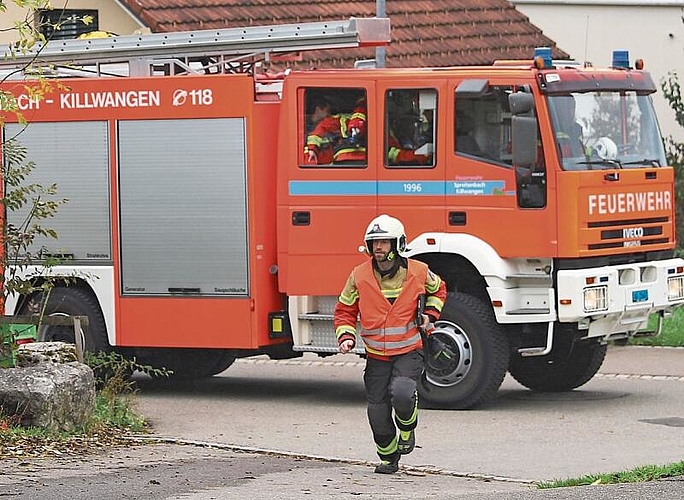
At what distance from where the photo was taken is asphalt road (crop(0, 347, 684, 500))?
9.88 meters

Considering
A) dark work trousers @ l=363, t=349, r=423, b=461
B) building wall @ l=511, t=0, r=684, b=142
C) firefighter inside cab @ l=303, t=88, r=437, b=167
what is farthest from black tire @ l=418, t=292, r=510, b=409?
building wall @ l=511, t=0, r=684, b=142

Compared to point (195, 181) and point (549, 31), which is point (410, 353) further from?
point (549, 31)

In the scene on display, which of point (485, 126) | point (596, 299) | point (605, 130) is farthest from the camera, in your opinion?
point (605, 130)

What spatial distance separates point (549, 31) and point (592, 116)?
17895 mm

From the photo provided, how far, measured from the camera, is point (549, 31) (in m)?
31.5

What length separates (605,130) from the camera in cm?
1403

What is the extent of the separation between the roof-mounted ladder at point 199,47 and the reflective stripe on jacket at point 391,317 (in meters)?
3.96

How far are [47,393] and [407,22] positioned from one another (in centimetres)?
1490

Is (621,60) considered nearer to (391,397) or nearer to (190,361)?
(190,361)

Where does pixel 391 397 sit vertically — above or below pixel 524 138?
below

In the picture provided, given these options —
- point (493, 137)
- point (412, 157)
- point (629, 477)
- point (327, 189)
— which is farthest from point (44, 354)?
point (629, 477)

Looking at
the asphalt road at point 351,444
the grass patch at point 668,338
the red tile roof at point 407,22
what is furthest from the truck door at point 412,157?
the red tile roof at point 407,22

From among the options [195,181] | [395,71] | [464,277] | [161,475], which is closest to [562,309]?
[464,277]

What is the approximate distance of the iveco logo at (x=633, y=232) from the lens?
14.0 metres
